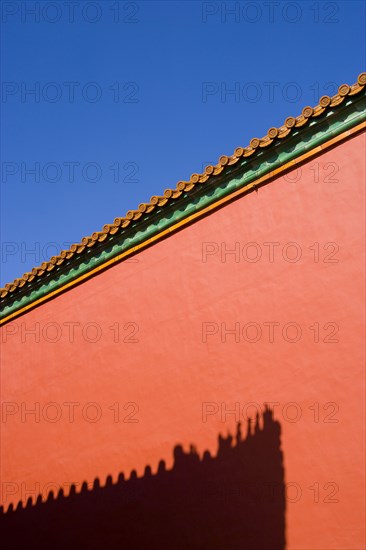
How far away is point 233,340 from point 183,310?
2.21ft

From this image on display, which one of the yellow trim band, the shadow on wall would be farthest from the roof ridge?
the shadow on wall

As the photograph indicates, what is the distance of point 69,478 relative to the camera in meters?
6.52

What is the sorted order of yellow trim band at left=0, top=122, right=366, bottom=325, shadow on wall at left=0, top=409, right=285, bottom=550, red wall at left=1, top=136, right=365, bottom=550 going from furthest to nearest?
yellow trim band at left=0, top=122, right=366, bottom=325 → shadow on wall at left=0, top=409, right=285, bottom=550 → red wall at left=1, top=136, right=365, bottom=550

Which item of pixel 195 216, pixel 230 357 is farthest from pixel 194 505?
pixel 195 216

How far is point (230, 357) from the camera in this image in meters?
5.70

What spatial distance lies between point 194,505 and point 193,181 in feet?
10.3

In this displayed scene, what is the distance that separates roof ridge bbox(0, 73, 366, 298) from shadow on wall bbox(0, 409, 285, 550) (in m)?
2.42

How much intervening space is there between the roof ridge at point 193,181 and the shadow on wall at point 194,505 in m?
2.42

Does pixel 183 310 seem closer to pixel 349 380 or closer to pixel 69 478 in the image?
pixel 349 380

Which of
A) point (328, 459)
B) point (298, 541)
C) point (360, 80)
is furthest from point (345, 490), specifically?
point (360, 80)

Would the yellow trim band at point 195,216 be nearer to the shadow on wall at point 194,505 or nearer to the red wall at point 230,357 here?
the red wall at point 230,357

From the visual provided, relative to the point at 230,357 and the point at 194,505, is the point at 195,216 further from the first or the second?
the point at 194,505

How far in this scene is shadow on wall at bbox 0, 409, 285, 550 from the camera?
517cm

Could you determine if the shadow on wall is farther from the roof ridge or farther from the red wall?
the roof ridge
